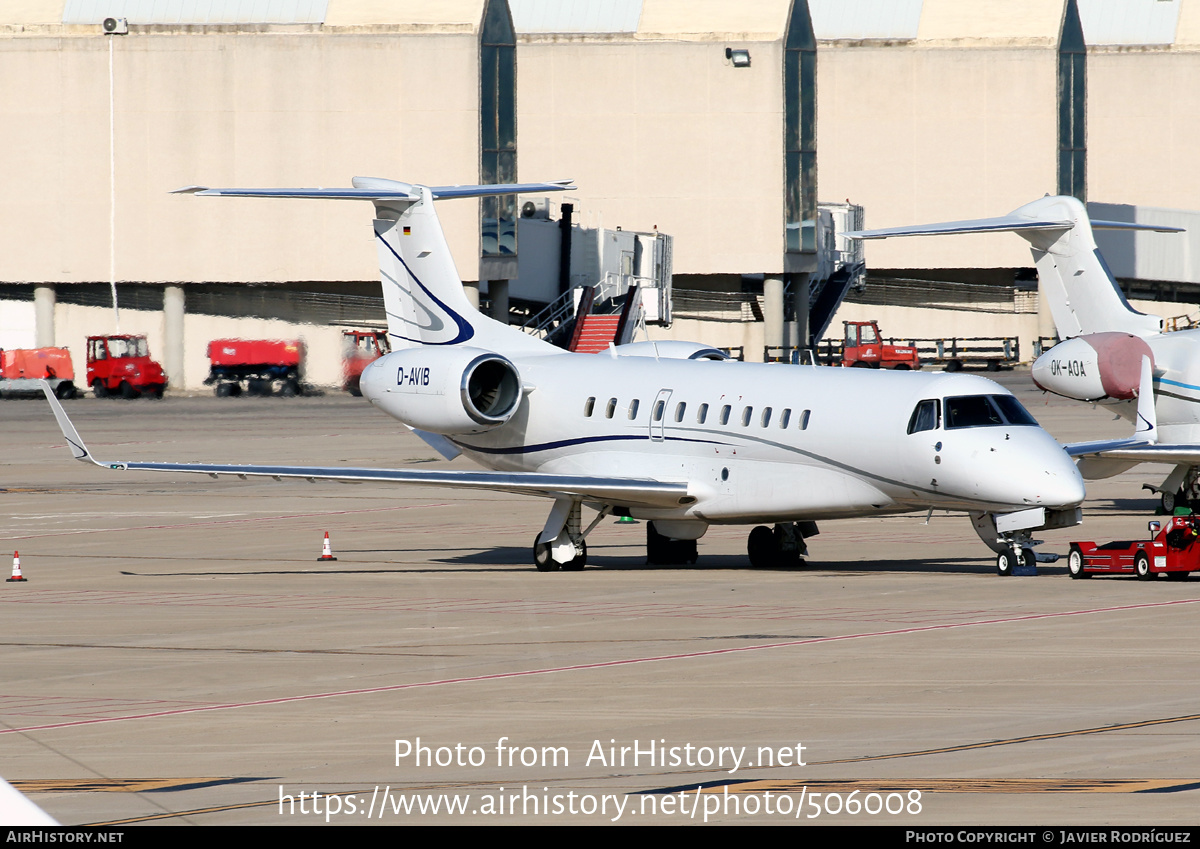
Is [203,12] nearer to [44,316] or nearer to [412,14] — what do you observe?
[412,14]

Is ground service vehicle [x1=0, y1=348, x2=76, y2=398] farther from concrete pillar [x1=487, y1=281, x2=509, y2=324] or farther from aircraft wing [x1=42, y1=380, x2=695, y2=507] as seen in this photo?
aircraft wing [x1=42, y1=380, x2=695, y2=507]

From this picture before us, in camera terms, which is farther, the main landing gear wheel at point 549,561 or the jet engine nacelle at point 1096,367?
the jet engine nacelle at point 1096,367

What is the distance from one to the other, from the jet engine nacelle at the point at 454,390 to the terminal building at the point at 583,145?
51.8m

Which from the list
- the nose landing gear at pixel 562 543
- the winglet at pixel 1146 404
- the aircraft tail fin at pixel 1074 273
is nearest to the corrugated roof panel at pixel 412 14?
the aircraft tail fin at pixel 1074 273

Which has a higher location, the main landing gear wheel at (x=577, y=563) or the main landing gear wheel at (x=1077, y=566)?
the main landing gear wheel at (x=1077, y=566)

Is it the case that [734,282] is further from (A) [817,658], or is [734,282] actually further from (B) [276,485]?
(A) [817,658]

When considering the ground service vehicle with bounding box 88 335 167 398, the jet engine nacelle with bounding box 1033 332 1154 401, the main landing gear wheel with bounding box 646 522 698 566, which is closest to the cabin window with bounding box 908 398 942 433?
the main landing gear wheel with bounding box 646 522 698 566

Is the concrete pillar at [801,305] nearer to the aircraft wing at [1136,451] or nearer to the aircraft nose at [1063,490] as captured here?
the aircraft wing at [1136,451]

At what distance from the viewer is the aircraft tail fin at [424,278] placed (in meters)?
28.6

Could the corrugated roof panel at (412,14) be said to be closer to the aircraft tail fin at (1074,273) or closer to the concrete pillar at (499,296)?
the concrete pillar at (499,296)

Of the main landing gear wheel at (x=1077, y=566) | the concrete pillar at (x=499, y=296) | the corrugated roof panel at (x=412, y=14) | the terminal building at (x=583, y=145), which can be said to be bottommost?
the main landing gear wheel at (x=1077, y=566)

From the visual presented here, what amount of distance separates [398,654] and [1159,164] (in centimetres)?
8796

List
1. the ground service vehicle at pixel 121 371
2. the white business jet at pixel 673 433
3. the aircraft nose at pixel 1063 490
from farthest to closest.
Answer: the ground service vehicle at pixel 121 371 → the white business jet at pixel 673 433 → the aircraft nose at pixel 1063 490

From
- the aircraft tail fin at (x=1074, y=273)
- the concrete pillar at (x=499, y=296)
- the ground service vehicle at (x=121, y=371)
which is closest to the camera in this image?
the aircraft tail fin at (x=1074, y=273)
